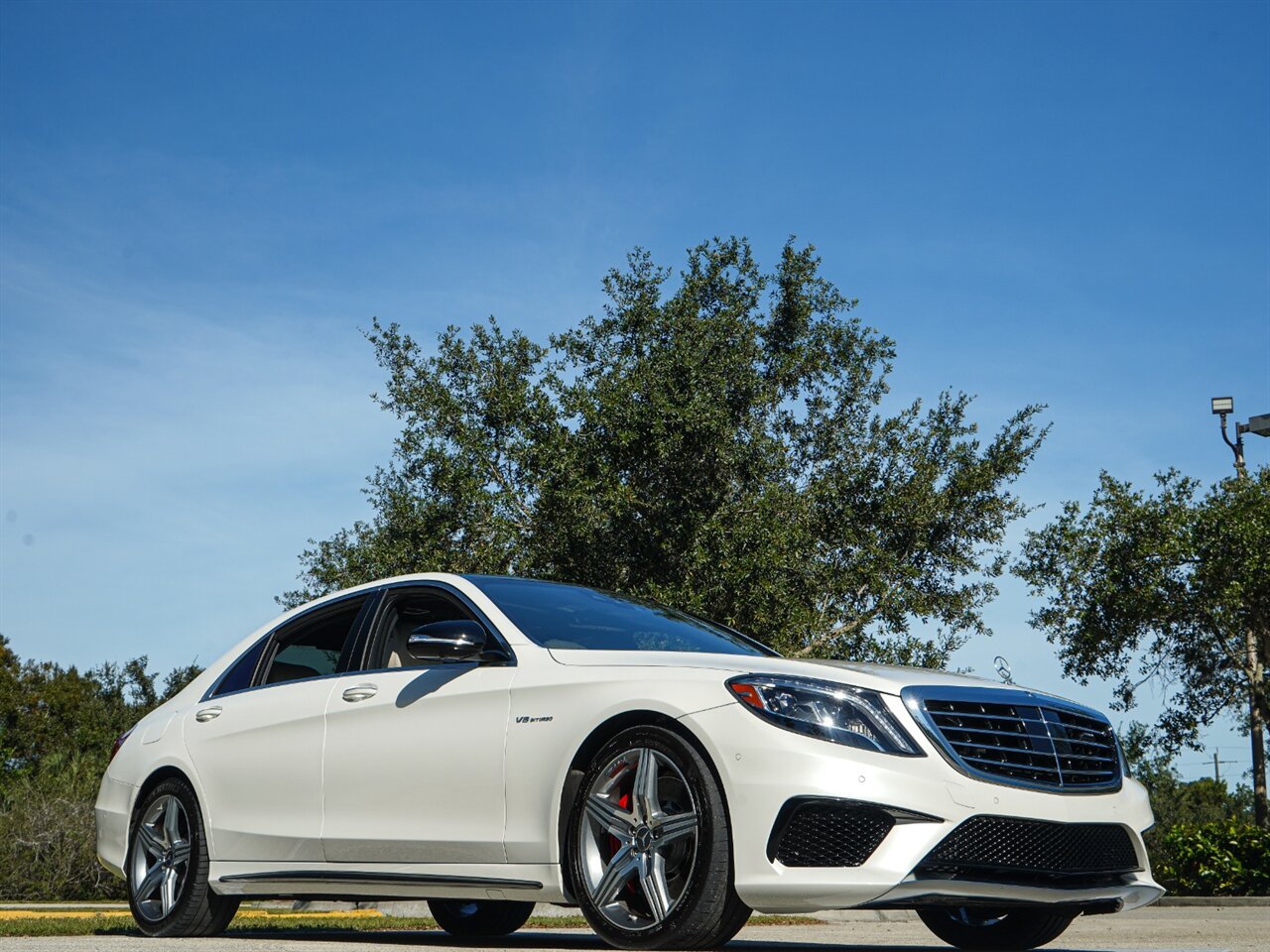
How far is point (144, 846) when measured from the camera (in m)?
7.94

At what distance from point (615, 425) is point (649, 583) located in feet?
9.71

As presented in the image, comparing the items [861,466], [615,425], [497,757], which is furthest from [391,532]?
[497,757]

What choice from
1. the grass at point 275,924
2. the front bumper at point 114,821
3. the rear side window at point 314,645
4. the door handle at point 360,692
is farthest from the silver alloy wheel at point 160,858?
the door handle at point 360,692

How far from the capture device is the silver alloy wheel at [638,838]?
5414mm

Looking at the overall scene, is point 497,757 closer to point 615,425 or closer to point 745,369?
point 615,425

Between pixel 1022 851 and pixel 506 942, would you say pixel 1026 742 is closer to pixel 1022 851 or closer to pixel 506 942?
pixel 1022 851

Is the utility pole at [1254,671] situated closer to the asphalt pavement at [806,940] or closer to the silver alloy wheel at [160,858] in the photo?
the asphalt pavement at [806,940]

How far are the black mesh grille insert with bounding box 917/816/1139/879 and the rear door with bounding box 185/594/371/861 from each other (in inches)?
125

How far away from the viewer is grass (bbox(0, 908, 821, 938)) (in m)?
8.89

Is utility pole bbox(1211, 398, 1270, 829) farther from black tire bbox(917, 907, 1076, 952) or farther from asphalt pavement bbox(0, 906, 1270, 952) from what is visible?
black tire bbox(917, 907, 1076, 952)

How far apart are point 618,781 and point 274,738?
2378mm

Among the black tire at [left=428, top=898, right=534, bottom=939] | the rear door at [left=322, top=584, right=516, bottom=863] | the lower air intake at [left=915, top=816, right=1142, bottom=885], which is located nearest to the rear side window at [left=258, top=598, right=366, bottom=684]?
the rear door at [left=322, top=584, right=516, bottom=863]

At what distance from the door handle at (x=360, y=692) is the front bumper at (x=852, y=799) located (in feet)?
6.94

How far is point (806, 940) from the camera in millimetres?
9500
